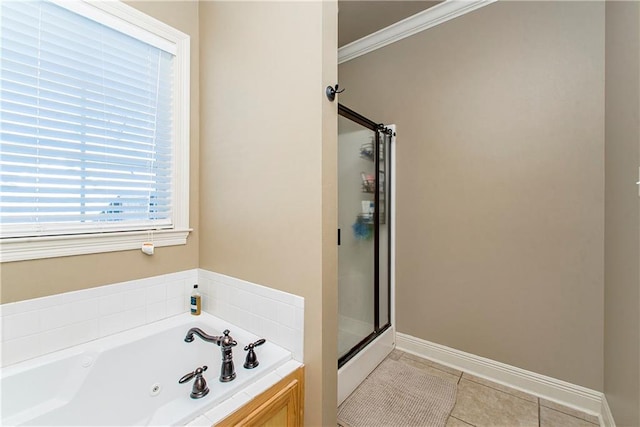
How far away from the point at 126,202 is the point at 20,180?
41 cm

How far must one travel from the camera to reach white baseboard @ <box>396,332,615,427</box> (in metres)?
1.58

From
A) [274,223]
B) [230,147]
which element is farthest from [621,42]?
[230,147]

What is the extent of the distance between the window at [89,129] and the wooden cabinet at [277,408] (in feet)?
3.56

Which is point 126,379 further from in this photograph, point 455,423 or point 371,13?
point 371,13

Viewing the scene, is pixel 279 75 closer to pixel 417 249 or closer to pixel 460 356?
pixel 417 249

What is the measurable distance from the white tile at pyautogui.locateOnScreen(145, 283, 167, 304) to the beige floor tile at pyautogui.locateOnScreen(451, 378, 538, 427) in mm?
1907

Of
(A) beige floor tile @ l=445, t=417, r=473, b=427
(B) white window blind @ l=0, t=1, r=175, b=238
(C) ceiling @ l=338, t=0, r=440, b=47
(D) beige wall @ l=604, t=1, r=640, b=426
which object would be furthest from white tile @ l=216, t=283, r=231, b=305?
(C) ceiling @ l=338, t=0, r=440, b=47

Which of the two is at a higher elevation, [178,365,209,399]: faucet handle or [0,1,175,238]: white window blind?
[0,1,175,238]: white window blind

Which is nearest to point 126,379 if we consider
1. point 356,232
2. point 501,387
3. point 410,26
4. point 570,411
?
point 356,232

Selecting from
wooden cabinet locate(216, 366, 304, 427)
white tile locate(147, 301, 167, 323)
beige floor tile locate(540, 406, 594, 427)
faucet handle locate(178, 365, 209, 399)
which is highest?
white tile locate(147, 301, 167, 323)

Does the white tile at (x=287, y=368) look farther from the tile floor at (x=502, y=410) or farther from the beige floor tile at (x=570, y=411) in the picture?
the beige floor tile at (x=570, y=411)

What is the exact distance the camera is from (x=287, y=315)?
1307 millimetres

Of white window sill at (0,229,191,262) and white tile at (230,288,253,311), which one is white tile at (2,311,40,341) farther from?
white tile at (230,288,253,311)

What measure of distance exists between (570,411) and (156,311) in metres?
2.62
